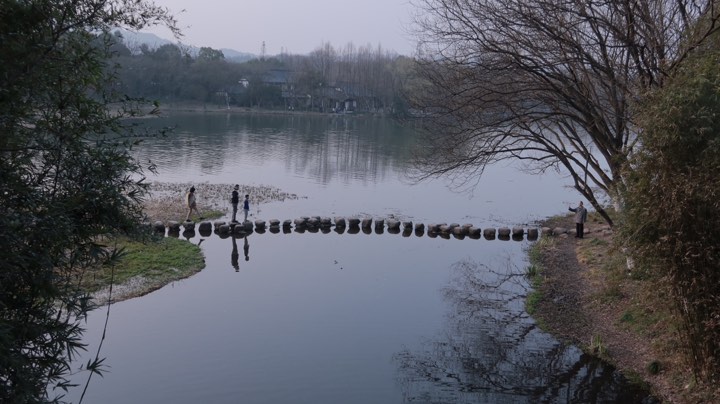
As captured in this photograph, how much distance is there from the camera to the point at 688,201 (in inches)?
292

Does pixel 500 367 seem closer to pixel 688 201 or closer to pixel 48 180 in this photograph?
pixel 688 201

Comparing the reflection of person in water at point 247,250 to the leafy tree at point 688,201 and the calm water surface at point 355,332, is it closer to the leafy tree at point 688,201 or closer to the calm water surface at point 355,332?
the calm water surface at point 355,332

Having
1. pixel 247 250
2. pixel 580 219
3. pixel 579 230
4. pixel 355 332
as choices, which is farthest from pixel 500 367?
pixel 579 230

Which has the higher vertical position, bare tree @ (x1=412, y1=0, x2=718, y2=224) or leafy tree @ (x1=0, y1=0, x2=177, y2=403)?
bare tree @ (x1=412, y1=0, x2=718, y2=224)

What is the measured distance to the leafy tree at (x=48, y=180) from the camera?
3.91 metres

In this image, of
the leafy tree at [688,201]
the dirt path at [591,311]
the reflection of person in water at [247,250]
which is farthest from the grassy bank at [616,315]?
the reflection of person in water at [247,250]

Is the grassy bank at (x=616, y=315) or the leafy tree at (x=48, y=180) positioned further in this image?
the grassy bank at (x=616, y=315)

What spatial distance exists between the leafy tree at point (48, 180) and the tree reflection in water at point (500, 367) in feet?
17.2

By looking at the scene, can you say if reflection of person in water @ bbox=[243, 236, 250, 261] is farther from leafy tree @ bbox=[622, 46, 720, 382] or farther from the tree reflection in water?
leafy tree @ bbox=[622, 46, 720, 382]

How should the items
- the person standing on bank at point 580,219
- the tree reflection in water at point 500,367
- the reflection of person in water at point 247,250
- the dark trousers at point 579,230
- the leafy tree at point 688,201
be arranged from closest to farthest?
the leafy tree at point 688,201
the tree reflection in water at point 500,367
the reflection of person in water at point 247,250
the person standing on bank at point 580,219
the dark trousers at point 579,230

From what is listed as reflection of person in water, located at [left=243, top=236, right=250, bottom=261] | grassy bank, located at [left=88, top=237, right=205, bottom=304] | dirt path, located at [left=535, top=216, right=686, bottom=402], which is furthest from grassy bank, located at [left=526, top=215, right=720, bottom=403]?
grassy bank, located at [left=88, top=237, right=205, bottom=304]

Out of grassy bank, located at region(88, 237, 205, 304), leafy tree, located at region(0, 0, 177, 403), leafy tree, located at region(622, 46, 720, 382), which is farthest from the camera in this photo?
grassy bank, located at region(88, 237, 205, 304)

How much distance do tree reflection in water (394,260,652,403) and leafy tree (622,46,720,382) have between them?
5.00 feet

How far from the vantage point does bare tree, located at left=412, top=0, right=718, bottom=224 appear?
1002 centimetres
